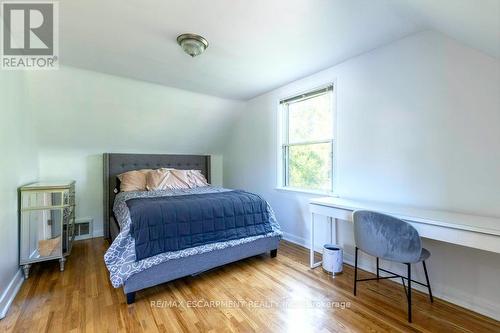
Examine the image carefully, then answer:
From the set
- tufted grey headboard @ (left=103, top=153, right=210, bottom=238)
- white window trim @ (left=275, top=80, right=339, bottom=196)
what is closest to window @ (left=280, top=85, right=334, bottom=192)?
white window trim @ (left=275, top=80, right=339, bottom=196)

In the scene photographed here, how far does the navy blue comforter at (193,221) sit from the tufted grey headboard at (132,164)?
1.47m

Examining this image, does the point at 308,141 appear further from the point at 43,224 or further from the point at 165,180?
the point at 43,224

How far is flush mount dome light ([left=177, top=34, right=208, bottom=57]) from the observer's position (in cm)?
199

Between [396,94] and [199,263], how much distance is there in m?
2.48

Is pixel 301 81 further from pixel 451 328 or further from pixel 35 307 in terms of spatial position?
pixel 35 307

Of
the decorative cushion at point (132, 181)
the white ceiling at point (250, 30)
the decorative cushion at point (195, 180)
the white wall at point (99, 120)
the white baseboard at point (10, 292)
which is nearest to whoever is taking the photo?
the white ceiling at point (250, 30)

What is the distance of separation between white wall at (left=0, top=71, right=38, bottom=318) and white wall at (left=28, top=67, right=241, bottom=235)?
0.43m

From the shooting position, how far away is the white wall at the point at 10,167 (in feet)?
5.91

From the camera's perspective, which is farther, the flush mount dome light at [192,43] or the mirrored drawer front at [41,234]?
the mirrored drawer front at [41,234]

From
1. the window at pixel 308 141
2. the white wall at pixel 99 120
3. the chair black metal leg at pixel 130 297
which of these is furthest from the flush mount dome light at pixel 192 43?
the chair black metal leg at pixel 130 297

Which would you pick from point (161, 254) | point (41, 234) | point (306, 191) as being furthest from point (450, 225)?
point (41, 234)

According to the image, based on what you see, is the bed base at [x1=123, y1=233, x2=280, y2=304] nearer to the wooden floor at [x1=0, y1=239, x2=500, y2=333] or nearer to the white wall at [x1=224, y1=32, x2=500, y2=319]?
the wooden floor at [x1=0, y1=239, x2=500, y2=333]

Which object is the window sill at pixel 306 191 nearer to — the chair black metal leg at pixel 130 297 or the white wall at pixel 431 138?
the white wall at pixel 431 138

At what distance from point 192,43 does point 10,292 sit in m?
2.56
